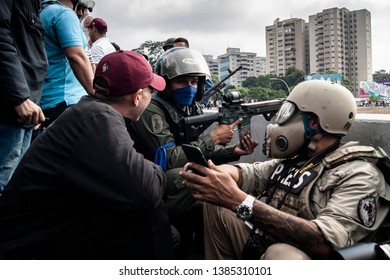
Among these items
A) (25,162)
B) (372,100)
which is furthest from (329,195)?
(372,100)

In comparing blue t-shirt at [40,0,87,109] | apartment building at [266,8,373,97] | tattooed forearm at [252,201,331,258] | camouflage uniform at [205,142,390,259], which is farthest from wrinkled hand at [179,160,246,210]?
apartment building at [266,8,373,97]

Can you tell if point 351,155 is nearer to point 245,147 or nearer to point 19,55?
point 245,147

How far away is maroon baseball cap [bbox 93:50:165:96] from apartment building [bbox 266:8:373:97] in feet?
386

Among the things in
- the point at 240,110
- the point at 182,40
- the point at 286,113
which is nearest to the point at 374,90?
the point at 182,40

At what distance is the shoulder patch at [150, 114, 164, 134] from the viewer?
3.05 m

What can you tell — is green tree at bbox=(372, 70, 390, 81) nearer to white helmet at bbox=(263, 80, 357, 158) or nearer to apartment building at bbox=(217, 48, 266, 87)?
apartment building at bbox=(217, 48, 266, 87)

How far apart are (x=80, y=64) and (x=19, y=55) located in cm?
64

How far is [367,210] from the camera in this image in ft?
6.71

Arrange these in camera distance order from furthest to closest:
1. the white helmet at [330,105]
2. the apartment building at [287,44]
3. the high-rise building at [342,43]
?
the apartment building at [287,44] < the high-rise building at [342,43] < the white helmet at [330,105]

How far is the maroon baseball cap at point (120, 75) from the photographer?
2.22m

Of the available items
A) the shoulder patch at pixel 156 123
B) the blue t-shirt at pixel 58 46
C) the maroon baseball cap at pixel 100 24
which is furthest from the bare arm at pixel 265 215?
the maroon baseball cap at pixel 100 24

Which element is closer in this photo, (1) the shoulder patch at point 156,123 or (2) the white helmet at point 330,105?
(2) the white helmet at point 330,105

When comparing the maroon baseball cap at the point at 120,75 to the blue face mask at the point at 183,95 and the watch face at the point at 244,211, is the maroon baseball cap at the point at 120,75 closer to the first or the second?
the watch face at the point at 244,211

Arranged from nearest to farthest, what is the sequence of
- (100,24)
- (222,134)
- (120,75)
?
(120,75)
(222,134)
(100,24)
